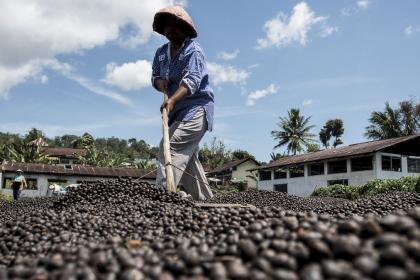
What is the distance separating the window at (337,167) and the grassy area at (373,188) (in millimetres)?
5733

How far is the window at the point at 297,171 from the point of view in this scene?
30.4 m

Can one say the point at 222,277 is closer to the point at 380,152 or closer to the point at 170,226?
the point at 170,226

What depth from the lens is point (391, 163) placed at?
2505 centimetres

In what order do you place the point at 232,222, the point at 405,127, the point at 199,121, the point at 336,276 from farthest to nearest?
the point at 405,127 < the point at 199,121 < the point at 232,222 < the point at 336,276

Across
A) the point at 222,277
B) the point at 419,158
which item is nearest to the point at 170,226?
the point at 222,277

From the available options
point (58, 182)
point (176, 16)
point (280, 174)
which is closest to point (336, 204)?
point (176, 16)

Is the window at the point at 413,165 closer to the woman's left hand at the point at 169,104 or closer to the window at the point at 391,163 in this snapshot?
the window at the point at 391,163

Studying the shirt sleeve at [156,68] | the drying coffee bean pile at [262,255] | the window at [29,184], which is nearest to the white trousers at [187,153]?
the shirt sleeve at [156,68]

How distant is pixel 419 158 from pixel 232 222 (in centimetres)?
2730

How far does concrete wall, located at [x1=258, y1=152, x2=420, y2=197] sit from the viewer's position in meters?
23.8

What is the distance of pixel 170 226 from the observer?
2.57 meters

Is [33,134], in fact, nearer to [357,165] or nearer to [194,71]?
[357,165]

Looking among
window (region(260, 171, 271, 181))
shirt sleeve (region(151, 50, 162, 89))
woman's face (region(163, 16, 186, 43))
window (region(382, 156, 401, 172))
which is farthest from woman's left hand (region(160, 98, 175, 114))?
window (region(260, 171, 271, 181))

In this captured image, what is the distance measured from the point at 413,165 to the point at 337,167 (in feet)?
14.8
